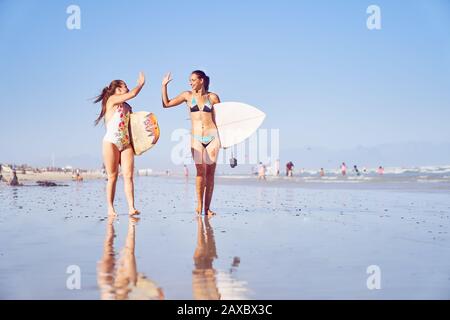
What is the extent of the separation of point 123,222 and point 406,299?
4.04 meters

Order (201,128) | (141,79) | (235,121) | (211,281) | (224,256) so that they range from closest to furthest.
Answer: (211,281) < (224,256) < (141,79) < (201,128) < (235,121)

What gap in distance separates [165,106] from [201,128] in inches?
23.7

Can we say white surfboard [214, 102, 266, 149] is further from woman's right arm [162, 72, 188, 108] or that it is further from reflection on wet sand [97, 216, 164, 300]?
reflection on wet sand [97, 216, 164, 300]

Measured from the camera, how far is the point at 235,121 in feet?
24.2

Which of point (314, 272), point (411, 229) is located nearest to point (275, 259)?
point (314, 272)

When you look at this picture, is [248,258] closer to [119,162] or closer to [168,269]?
[168,269]

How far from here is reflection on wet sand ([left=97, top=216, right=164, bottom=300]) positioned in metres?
2.66

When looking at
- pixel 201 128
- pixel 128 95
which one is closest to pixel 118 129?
pixel 128 95

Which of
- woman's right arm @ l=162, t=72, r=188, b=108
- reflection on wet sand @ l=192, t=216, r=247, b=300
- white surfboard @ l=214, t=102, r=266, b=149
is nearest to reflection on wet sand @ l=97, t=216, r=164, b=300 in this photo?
reflection on wet sand @ l=192, t=216, r=247, b=300

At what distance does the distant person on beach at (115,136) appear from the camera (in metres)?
6.82

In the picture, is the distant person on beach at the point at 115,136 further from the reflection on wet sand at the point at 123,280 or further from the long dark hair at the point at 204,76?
the reflection on wet sand at the point at 123,280

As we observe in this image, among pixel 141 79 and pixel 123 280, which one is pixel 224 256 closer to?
pixel 123 280

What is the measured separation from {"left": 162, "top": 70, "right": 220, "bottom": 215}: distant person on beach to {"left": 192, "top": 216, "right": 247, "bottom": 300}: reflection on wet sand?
2.79m
